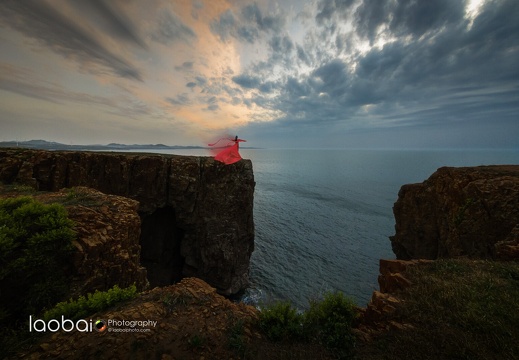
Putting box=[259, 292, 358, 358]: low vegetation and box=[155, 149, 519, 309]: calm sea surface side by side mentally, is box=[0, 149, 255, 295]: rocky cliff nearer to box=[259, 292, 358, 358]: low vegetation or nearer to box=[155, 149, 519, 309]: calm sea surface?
box=[155, 149, 519, 309]: calm sea surface

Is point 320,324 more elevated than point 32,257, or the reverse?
point 32,257

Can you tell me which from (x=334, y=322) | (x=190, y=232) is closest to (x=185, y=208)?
(x=190, y=232)

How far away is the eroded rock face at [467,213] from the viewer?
13.6 m

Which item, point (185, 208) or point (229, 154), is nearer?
point (229, 154)

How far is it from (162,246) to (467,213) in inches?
1343

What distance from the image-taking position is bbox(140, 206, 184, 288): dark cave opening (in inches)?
1081

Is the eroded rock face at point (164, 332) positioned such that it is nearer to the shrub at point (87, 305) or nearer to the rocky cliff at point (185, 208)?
the shrub at point (87, 305)

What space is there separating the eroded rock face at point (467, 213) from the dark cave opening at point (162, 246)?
31955 mm

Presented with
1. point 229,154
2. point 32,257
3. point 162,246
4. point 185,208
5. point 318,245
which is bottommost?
point 318,245

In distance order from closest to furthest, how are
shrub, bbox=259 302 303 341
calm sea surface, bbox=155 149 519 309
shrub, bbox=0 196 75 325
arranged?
shrub, bbox=0 196 75 325
shrub, bbox=259 302 303 341
calm sea surface, bbox=155 149 519 309

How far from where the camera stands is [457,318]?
21.4ft

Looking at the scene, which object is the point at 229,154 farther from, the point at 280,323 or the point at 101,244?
the point at 280,323

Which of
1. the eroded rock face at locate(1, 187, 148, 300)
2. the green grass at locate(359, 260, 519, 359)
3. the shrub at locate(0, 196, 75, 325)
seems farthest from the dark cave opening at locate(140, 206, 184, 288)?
the green grass at locate(359, 260, 519, 359)

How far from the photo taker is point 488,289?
Answer: 7785 mm
